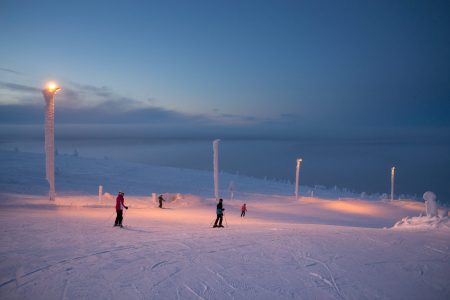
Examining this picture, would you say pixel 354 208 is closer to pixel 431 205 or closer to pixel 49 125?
pixel 431 205

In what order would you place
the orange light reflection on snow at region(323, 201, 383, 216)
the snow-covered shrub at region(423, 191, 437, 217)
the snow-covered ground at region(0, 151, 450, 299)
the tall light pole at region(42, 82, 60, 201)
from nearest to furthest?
the snow-covered ground at region(0, 151, 450, 299), the snow-covered shrub at region(423, 191, 437, 217), the tall light pole at region(42, 82, 60, 201), the orange light reflection on snow at region(323, 201, 383, 216)

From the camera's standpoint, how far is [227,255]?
1085 cm

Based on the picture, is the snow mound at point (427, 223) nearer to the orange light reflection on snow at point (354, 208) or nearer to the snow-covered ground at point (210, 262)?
the snow-covered ground at point (210, 262)

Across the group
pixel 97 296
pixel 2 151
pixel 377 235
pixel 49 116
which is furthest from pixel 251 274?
pixel 2 151

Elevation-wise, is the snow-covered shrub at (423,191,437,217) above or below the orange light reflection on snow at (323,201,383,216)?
above

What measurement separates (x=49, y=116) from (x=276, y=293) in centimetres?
2086

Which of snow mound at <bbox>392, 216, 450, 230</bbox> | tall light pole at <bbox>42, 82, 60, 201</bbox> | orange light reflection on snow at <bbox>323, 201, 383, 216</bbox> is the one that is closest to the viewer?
snow mound at <bbox>392, 216, 450, 230</bbox>

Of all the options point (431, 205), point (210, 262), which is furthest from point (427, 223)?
point (210, 262)

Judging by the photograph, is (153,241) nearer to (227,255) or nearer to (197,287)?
(227,255)

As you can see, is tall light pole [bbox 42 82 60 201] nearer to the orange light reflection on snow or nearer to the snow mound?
the snow mound

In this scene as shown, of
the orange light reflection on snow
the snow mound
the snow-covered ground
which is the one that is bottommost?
the orange light reflection on snow

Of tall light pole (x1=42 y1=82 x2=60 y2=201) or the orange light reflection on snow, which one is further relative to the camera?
the orange light reflection on snow

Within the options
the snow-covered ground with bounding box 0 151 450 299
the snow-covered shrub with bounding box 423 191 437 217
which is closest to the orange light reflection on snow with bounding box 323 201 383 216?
the snow-covered shrub with bounding box 423 191 437 217

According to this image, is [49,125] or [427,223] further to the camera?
[49,125]
